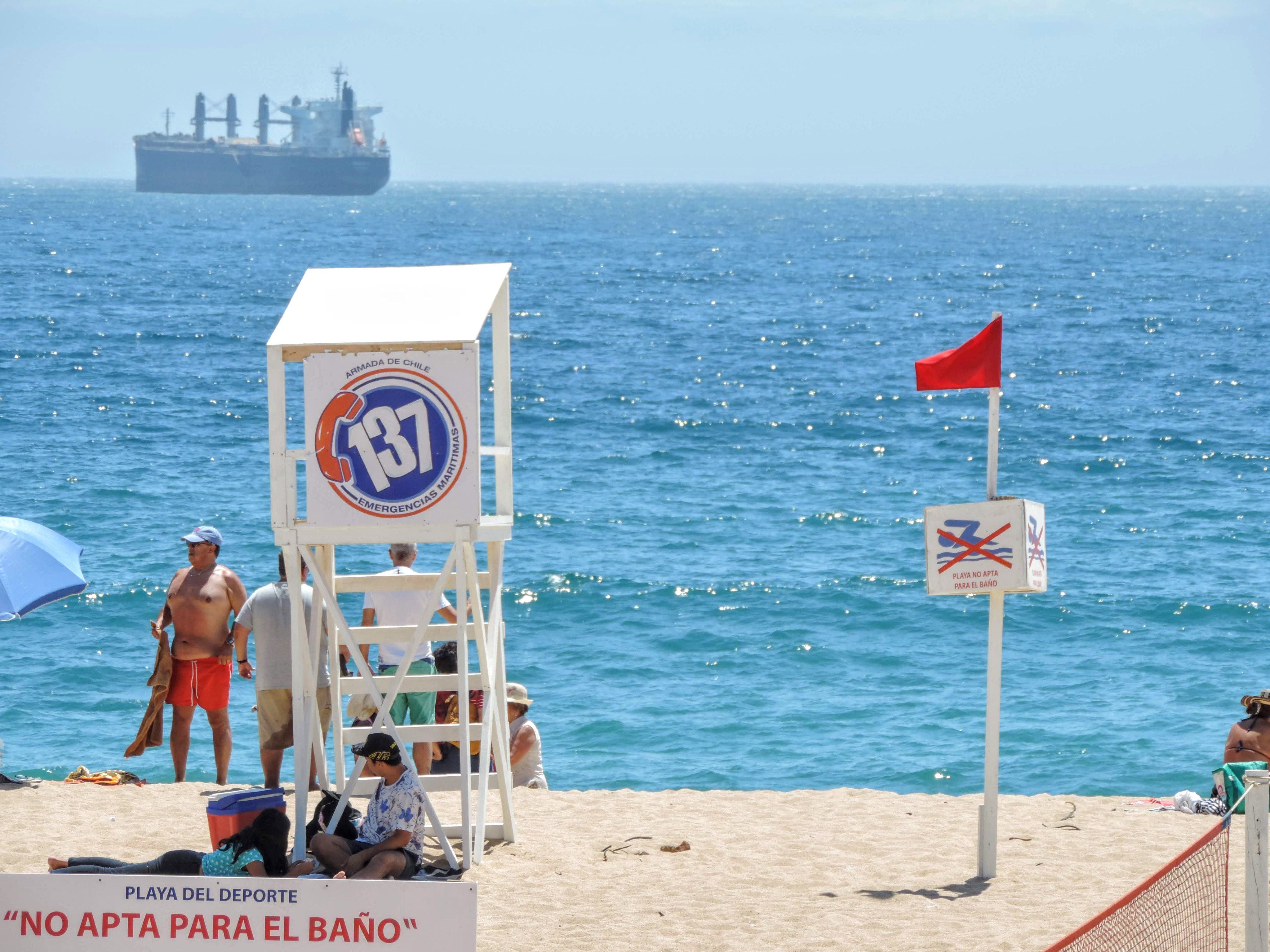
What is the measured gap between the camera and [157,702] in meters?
10.2

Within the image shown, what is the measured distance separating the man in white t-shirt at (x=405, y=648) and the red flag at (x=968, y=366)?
337 centimetres

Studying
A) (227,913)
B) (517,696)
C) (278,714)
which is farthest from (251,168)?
(227,913)

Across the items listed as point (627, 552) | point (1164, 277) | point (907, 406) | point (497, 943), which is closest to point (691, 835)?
point (497, 943)

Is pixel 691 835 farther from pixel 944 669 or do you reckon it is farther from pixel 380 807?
pixel 944 669

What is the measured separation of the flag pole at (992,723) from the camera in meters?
7.93

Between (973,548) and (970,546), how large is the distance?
0.8 inches

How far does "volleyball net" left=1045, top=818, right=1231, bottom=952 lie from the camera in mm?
6211

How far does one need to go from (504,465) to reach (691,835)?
98.7 inches

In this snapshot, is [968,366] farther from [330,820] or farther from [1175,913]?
[330,820]

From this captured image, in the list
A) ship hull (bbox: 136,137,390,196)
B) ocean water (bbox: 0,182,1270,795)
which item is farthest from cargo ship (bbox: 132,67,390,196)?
ocean water (bbox: 0,182,1270,795)

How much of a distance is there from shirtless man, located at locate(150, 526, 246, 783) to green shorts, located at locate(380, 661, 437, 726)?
1248 mm

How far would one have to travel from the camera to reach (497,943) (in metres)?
7.14

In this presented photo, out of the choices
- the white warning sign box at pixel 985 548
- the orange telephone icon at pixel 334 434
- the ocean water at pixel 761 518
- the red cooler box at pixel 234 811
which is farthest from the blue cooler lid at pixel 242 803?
the ocean water at pixel 761 518

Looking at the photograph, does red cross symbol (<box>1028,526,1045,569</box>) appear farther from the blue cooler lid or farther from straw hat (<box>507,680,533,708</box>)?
the blue cooler lid
